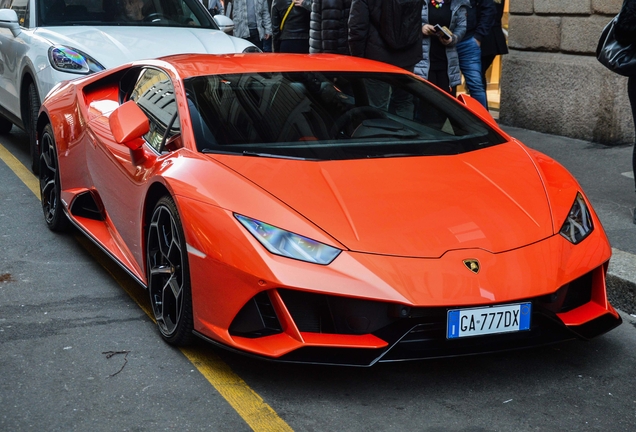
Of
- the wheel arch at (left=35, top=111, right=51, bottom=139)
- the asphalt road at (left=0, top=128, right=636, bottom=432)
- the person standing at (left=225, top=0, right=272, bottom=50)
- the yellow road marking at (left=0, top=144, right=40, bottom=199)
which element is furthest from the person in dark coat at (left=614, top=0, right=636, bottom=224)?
the person standing at (left=225, top=0, right=272, bottom=50)

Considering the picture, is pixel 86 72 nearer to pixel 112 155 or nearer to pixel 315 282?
pixel 112 155

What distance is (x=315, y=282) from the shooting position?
333cm

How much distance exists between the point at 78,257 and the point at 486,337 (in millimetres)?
2864

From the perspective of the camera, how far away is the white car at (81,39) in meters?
7.41

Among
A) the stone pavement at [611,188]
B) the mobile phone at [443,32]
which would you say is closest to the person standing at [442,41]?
the mobile phone at [443,32]

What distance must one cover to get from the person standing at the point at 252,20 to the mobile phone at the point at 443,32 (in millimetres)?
4044

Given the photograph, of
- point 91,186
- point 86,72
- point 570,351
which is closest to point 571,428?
point 570,351

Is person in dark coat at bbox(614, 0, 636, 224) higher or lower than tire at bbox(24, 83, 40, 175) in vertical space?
higher

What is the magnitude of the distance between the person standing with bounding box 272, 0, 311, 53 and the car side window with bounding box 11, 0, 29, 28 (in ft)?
8.42

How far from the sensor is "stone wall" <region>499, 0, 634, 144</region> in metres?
8.38

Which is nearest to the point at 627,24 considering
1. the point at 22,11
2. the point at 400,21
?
the point at 400,21

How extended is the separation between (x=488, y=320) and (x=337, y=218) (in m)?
0.67

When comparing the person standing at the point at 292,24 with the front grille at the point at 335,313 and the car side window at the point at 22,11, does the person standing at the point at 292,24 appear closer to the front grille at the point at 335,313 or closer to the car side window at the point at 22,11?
the car side window at the point at 22,11

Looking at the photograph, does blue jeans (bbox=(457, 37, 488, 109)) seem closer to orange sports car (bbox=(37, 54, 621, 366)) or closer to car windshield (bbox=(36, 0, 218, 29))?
car windshield (bbox=(36, 0, 218, 29))
